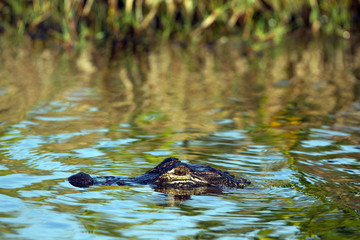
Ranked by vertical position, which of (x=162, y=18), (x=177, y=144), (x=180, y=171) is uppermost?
(x=162, y=18)

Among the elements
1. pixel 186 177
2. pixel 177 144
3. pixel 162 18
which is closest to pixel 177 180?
pixel 186 177

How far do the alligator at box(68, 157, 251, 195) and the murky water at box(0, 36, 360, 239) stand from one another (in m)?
0.09

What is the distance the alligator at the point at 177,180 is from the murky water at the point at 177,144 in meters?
0.09

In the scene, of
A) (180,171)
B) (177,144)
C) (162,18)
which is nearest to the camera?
(180,171)

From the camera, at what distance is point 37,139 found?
6246mm

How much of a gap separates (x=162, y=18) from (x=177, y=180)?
35.2ft

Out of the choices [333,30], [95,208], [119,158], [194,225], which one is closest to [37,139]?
[119,158]

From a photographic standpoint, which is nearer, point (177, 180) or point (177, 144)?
point (177, 180)

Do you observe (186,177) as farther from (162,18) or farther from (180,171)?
(162,18)

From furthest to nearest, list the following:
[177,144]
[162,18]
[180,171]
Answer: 1. [162,18]
2. [177,144]
3. [180,171]

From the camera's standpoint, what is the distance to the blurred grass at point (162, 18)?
13.8m

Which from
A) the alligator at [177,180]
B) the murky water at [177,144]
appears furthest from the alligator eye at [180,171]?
the murky water at [177,144]

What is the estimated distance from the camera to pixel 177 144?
20.3ft

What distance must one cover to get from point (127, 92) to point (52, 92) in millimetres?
1034
